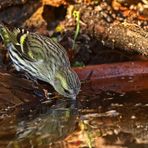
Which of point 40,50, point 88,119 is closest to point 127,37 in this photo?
point 40,50

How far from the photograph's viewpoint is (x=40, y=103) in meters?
5.46

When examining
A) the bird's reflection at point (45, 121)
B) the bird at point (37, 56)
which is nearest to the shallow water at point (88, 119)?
the bird's reflection at point (45, 121)

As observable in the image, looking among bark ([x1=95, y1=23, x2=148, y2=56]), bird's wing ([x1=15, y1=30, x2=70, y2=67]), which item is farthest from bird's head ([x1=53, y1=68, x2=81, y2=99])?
bark ([x1=95, y1=23, x2=148, y2=56])

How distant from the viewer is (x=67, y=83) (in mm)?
5676

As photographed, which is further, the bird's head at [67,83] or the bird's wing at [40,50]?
the bird's wing at [40,50]

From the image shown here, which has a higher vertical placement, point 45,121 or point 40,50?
point 40,50

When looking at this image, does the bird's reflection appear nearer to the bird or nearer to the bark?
the bird

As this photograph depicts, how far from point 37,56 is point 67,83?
1.66ft

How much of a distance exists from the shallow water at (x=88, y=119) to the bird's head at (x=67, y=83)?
0.24ft

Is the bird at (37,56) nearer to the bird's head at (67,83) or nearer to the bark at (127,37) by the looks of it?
the bird's head at (67,83)

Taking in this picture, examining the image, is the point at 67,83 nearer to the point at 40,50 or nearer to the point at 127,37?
the point at 40,50

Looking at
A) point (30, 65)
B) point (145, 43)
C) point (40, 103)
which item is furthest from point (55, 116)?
point (145, 43)

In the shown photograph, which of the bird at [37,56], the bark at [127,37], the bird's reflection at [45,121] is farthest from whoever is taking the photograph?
the bark at [127,37]

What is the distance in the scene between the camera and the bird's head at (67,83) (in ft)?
18.1
